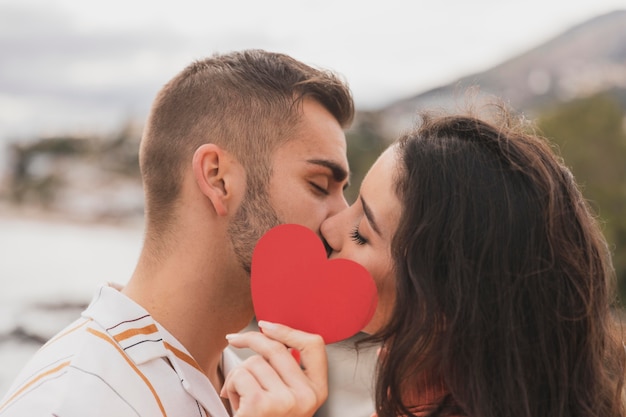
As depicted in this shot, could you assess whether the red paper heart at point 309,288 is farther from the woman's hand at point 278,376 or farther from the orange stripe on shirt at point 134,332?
the orange stripe on shirt at point 134,332

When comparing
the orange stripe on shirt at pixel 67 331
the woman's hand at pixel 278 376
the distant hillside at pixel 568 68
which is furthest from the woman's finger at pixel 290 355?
the distant hillside at pixel 568 68

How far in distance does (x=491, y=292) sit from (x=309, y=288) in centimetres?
54

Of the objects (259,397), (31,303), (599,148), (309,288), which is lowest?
(599,148)

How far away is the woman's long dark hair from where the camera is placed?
191 cm

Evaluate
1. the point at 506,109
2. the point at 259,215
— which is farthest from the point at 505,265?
the point at 259,215

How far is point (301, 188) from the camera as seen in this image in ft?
8.49

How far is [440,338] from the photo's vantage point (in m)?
1.92

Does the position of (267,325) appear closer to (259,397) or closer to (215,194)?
(259,397)

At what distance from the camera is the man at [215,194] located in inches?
87.7

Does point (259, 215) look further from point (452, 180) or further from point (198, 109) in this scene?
point (452, 180)

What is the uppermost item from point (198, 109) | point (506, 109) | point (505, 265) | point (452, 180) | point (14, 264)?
point (198, 109)

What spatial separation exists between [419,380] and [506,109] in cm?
101

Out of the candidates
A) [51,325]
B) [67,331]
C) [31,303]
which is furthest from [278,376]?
[31,303]

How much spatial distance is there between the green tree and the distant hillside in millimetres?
4066
